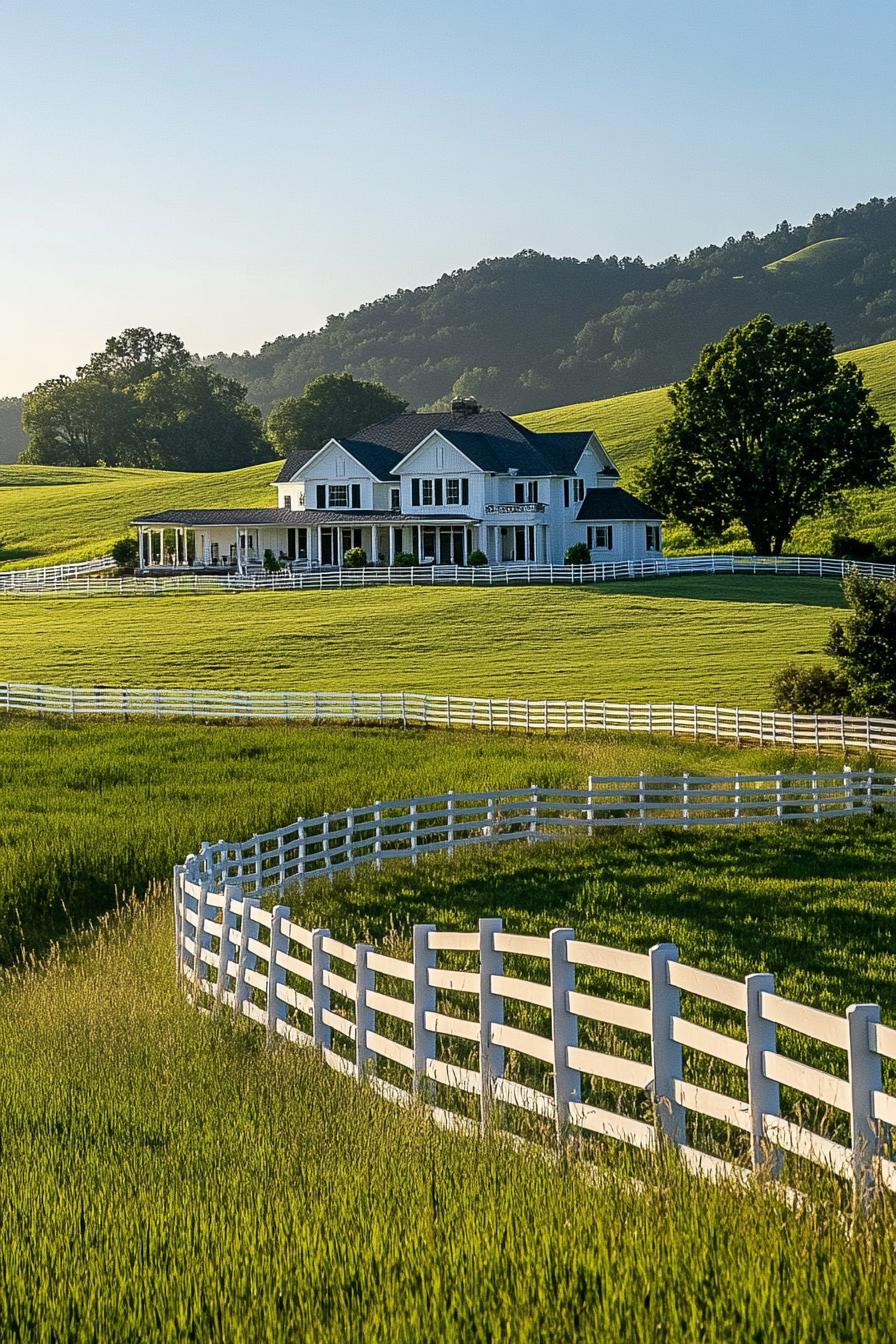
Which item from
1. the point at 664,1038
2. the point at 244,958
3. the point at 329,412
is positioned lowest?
the point at 244,958

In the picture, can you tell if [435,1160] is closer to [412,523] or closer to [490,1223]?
[490,1223]

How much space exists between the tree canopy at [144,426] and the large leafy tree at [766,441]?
93477 mm

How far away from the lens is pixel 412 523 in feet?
276

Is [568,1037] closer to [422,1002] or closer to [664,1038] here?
[664,1038]

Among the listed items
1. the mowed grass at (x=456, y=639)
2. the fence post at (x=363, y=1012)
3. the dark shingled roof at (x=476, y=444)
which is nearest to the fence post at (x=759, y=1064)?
the fence post at (x=363, y=1012)

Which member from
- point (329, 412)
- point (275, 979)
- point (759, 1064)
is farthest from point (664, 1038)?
point (329, 412)

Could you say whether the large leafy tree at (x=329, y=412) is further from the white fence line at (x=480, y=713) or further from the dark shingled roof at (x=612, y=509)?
the white fence line at (x=480, y=713)

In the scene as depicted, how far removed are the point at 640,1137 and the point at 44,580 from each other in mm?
82921

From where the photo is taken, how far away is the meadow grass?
17.4ft

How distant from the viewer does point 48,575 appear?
88.5m

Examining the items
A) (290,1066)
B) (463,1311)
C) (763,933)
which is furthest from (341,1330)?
(763,933)

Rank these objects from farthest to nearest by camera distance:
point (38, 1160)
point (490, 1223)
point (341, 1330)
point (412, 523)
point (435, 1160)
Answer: point (412, 523) → point (38, 1160) → point (435, 1160) → point (490, 1223) → point (341, 1330)

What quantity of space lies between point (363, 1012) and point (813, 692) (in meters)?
35.8

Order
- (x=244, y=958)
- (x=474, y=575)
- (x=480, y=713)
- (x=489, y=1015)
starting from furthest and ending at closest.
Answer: (x=474, y=575) → (x=480, y=713) → (x=244, y=958) → (x=489, y=1015)
